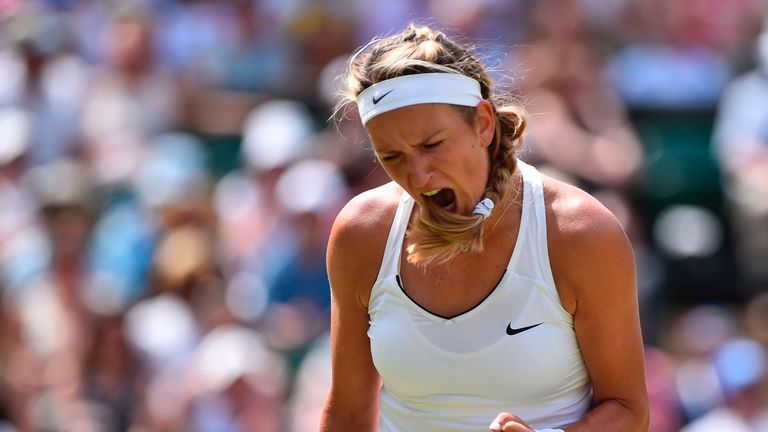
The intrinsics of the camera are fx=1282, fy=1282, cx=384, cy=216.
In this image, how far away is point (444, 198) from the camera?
279cm

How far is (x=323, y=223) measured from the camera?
623cm

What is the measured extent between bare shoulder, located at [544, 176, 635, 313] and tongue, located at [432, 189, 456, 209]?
0.21 meters

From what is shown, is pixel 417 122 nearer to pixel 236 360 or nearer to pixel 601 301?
pixel 601 301

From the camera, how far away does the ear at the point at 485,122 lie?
2742mm

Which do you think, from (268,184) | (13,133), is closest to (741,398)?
(268,184)

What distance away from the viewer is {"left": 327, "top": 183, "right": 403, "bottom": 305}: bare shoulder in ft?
9.50

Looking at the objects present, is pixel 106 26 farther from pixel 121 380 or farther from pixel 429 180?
pixel 429 180

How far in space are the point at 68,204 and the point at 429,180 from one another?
4.62m

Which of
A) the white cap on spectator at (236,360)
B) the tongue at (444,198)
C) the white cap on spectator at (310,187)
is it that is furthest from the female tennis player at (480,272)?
the white cap on spectator at (310,187)

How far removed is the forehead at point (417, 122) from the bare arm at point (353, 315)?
0.29m

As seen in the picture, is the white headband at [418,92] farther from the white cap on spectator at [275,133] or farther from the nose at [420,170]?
the white cap on spectator at [275,133]

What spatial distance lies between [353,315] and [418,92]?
58 cm

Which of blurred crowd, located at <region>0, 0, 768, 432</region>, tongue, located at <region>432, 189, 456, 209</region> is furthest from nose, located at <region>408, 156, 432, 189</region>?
blurred crowd, located at <region>0, 0, 768, 432</region>

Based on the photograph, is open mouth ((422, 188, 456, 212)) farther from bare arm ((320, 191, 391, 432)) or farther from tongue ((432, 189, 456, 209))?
bare arm ((320, 191, 391, 432))
